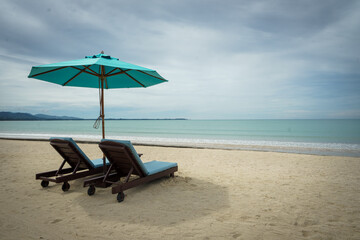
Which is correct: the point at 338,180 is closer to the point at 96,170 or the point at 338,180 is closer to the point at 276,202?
the point at 276,202

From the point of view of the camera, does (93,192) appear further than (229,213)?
Yes

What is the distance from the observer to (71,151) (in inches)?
176

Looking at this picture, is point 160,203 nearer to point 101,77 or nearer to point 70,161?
point 70,161

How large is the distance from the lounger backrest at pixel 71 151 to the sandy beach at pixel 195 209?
0.50 meters

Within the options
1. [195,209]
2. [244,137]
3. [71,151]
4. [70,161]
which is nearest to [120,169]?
[71,151]

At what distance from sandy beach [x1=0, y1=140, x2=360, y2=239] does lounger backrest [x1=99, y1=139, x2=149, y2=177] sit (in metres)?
0.46

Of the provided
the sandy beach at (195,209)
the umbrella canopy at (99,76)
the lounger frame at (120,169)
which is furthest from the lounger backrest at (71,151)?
the umbrella canopy at (99,76)

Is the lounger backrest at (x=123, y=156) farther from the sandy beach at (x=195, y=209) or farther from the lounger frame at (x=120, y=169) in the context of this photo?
the sandy beach at (x=195, y=209)

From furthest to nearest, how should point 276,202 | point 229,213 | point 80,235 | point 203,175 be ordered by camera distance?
point 203,175 < point 276,202 < point 229,213 < point 80,235

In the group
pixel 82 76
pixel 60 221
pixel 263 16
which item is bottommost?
pixel 60 221

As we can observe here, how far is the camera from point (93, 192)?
13.0ft

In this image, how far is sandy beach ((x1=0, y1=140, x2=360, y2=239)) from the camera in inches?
102

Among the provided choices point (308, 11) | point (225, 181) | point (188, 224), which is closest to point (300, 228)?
point (188, 224)

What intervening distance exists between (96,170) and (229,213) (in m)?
3.11
